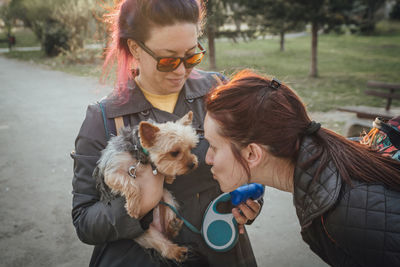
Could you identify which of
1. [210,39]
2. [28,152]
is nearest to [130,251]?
[28,152]

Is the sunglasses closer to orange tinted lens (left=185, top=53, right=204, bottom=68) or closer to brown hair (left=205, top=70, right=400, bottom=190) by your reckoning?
orange tinted lens (left=185, top=53, right=204, bottom=68)

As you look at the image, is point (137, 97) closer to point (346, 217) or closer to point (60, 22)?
point (346, 217)

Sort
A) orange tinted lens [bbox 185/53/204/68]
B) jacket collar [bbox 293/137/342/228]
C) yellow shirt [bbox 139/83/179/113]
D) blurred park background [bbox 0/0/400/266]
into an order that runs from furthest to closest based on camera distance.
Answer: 1. blurred park background [bbox 0/0/400/266]
2. yellow shirt [bbox 139/83/179/113]
3. orange tinted lens [bbox 185/53/204/68]
4. jacket collar [bbox 293/137/342/228]

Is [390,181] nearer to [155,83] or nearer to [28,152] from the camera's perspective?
[155,83]

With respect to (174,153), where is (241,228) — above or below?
below

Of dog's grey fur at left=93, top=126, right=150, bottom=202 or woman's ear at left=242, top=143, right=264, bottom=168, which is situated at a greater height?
woman's ear at left=242, top=143, right=264, bottom=168

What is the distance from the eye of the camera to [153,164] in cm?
261

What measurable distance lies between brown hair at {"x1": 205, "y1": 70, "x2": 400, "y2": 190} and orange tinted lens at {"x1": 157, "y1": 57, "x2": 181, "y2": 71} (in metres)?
0.58

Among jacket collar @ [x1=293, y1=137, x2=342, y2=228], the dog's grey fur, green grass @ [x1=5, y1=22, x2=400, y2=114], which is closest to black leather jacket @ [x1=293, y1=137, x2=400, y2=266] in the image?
jacket collar @ [x1=293, y1=137, x2=342, y2=228]

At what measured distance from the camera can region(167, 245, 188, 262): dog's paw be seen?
7.94 feet

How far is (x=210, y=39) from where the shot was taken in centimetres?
1524

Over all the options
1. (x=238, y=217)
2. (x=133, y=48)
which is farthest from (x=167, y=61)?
(x=238, y=217)

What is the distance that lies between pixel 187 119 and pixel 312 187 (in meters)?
1.21

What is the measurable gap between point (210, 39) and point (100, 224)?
14.2 m
